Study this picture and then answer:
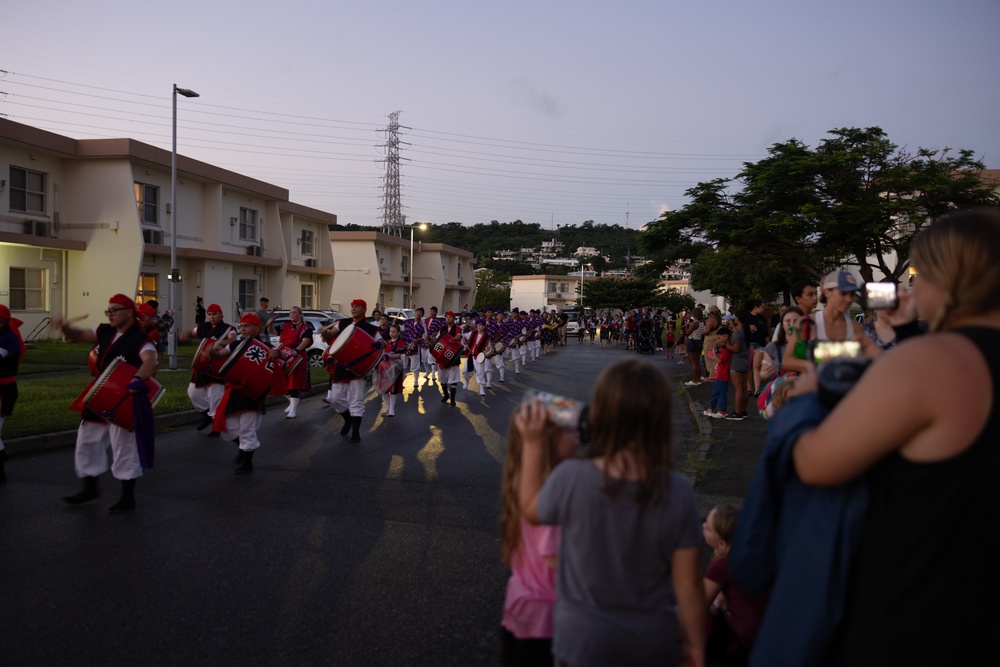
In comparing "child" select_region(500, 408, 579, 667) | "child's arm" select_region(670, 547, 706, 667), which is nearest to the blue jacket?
"child's arm" select_region(670, 547, 706, 667)

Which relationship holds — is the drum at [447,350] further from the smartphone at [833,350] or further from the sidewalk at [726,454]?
the smartphone at [833,350]

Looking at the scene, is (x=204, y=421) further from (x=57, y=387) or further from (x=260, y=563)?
(x=260, y=563)

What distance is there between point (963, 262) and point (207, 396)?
35.8 feet

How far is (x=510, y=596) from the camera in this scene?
2662 mm

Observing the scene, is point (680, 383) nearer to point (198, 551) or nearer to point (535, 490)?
point (198, 551)

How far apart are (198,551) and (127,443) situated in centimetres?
175

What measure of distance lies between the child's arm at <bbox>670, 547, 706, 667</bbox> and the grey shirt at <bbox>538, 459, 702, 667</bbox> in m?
0.03

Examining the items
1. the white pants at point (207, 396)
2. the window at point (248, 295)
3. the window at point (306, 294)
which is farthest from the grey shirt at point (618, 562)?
the window at point (306, 294)

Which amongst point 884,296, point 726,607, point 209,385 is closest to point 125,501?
point 209,385

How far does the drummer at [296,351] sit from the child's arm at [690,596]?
1060cm

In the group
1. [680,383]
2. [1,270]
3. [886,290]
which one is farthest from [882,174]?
[1,270]

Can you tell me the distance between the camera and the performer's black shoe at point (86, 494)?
22.6 feet

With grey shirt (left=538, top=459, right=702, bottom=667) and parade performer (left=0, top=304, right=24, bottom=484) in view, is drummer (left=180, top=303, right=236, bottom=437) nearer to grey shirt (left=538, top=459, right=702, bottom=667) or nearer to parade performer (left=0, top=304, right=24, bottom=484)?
parade performer (left=0, top=304, right=24, bottom=484)

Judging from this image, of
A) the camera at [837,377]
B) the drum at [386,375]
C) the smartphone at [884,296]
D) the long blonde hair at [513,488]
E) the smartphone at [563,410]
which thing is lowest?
the drum at [386,375]
